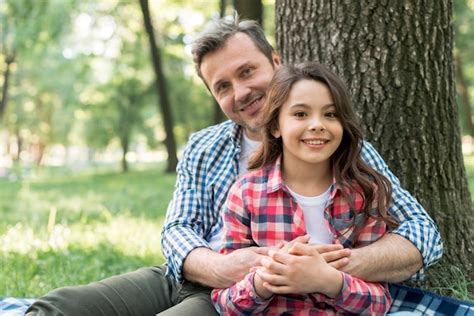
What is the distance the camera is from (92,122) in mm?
22656

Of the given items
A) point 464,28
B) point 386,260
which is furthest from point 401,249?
point 464,28

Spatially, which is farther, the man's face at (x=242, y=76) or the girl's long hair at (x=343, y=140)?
the man's face at (x=242, y=76)

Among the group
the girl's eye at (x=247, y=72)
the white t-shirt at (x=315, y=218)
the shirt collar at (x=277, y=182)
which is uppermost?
the girl's eye at (x=247, y=72)

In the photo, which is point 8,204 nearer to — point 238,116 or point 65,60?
point 238,116

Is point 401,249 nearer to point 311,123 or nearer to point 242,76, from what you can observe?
point 311,123

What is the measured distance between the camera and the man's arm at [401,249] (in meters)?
2.41

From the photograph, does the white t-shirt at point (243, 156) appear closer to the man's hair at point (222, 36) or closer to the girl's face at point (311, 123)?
the man's hair at point (222, 36)

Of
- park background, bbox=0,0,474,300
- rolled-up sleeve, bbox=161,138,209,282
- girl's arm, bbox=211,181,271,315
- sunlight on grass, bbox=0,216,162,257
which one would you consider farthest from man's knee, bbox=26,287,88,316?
sunlight on grass, bbox=0,216,162,257

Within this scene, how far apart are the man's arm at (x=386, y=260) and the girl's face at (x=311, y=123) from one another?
16.9 inches

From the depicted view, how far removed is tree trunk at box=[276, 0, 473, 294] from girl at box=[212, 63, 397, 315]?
2.84 feet

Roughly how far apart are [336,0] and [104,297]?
207 centimetres

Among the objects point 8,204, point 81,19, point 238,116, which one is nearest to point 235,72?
point 238,116

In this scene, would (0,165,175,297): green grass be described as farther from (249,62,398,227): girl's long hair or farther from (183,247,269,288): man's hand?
(249,62,398,227): girl's long hair

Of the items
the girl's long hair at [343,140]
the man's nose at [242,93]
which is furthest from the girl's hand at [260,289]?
the man's nose at [242,93]
